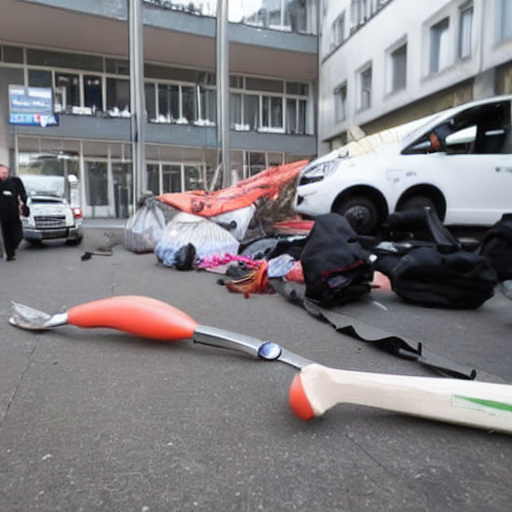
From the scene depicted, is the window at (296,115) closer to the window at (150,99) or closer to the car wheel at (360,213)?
the window at (150,99)

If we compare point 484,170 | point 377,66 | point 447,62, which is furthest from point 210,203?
point 377,66

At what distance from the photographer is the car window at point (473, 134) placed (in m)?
7.50

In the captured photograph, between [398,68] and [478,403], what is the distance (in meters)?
17.1

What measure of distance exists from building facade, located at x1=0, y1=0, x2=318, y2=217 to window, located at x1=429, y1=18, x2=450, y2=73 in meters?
7.71

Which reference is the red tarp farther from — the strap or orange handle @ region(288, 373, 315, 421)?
orange handle @ region(288, 373, 315, 421)

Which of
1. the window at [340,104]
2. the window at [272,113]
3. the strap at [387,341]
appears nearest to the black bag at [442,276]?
the strap at [387,341]

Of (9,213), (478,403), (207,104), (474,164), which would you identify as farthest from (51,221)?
(207,104)

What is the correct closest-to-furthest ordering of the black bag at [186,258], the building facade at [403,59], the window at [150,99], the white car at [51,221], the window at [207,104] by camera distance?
1. the black bag at [186,258]
2. the white car at [51,221]
3. the building facade at [403,59]
4. the window at [150,99]
5. the window at [207,104]

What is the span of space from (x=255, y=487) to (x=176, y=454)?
40 cm

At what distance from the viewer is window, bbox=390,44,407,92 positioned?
55.1ft

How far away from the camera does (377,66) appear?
58.1ft

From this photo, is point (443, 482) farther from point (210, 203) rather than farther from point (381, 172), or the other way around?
point (210, 203)

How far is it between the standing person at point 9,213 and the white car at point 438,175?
17.3 feet

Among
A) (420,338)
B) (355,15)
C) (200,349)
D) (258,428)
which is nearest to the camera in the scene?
(258,428)
